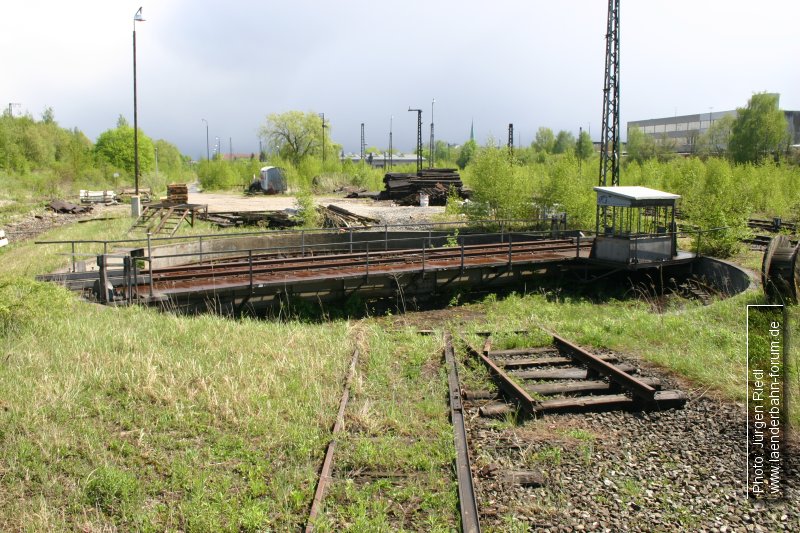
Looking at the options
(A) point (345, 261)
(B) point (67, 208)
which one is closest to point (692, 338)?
(A) point (345, 261)

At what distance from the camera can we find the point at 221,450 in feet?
22.4

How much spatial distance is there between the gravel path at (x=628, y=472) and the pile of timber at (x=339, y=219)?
25.4 meters

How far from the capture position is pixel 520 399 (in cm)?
848

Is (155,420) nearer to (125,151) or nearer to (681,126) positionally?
(125,151)

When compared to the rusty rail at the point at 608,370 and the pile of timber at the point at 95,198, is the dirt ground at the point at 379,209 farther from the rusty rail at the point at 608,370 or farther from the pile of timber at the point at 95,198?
the rusty rail at the point at 608,370

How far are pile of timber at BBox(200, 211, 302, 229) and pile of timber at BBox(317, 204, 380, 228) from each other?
152cm

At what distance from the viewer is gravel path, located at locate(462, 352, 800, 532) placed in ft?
18.8

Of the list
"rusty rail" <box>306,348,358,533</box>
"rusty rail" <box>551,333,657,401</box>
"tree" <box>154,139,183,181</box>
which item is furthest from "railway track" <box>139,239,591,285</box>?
"tree" <box>154,139,183,181</box>

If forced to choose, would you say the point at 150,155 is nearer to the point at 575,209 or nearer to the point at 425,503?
the point at 575,209

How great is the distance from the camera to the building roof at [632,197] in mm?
20141

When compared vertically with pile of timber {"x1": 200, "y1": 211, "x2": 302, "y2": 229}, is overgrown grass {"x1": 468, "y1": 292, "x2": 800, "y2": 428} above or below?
below

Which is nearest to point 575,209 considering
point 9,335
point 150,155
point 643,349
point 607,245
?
point 607,245

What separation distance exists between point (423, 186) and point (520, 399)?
4624cm

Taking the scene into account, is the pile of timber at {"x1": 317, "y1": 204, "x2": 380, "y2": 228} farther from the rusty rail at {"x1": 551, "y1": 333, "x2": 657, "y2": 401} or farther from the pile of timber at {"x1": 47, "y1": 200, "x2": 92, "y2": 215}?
the rusty rail at {"x1": 551, "y1": 333, "x2": 657, "y2": 401}
